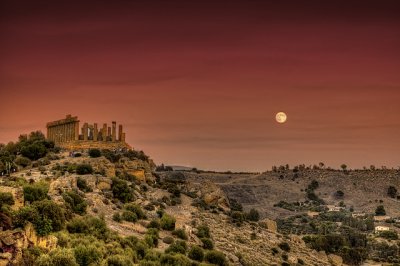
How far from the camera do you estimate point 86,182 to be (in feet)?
232

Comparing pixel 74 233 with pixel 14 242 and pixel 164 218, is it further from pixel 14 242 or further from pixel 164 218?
pixel 164 218

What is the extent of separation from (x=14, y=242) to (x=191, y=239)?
101 feet

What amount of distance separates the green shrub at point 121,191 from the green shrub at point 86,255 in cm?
2920

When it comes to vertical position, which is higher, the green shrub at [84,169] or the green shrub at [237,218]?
the green shrub at [84,169]

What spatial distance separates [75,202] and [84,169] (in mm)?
18677

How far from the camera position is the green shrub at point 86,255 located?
138 feet

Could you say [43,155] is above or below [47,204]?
above

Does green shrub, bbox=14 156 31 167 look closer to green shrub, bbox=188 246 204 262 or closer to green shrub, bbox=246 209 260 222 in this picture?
green shrub, bbox=246 209 260 222

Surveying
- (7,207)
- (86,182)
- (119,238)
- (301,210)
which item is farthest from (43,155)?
(301,210)

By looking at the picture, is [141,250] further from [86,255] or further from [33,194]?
[33,194]

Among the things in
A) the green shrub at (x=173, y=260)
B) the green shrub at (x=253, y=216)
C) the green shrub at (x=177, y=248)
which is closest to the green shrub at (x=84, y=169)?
the green shrub at (x=177, y=248)

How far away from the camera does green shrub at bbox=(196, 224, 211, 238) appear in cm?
6962

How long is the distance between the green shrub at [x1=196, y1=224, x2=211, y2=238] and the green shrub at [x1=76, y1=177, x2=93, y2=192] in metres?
13.3

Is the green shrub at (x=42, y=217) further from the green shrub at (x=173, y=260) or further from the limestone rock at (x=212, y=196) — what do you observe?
the limestone rock at (x=212, y=196)
